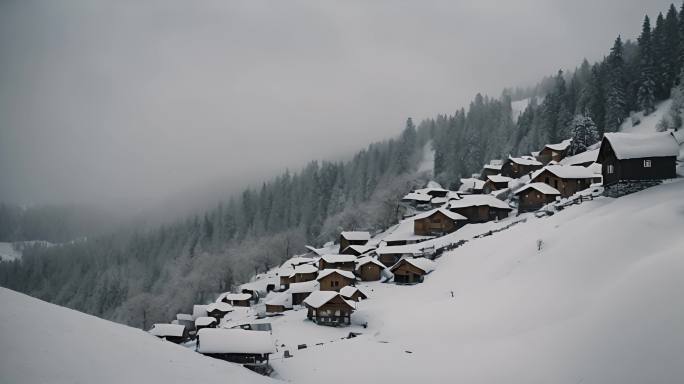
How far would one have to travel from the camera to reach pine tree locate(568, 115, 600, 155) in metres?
Result: 84.7

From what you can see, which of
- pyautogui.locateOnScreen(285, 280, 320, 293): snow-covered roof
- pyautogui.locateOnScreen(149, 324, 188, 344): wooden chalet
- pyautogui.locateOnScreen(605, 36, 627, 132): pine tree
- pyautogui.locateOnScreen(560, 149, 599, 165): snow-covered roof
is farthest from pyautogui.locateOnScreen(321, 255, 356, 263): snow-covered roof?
pyautogui.locateOnScreen(605, 36, 627, 132): pine tree

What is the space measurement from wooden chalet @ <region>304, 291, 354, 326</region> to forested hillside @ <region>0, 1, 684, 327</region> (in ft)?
176

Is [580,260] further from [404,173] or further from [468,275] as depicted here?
[404,173]

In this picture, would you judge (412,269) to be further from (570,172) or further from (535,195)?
(570,172)

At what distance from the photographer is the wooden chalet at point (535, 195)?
65062 millimetres

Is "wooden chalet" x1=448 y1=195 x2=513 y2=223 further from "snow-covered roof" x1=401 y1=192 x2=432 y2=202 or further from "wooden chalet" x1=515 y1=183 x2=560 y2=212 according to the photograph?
"snow-covered roof" x1=401 y1=192 x2=432 y2=202

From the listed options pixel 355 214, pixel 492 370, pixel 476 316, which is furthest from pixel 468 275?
pixel 355 214

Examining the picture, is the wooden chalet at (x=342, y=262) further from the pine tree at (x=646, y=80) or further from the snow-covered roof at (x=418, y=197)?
the pine tree at (x=646, y=80)

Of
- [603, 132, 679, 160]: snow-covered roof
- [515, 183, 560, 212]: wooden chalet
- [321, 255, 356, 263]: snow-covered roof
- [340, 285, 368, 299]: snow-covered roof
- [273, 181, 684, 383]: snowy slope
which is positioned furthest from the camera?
[321, 255, 356, 263]: snow-covered roof

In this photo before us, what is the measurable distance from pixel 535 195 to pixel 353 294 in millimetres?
37537

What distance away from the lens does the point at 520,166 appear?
91938 mm

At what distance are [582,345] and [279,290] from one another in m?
65.0

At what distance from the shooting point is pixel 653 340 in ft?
62.4

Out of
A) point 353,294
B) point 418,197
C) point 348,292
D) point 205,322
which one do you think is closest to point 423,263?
point 353,294
